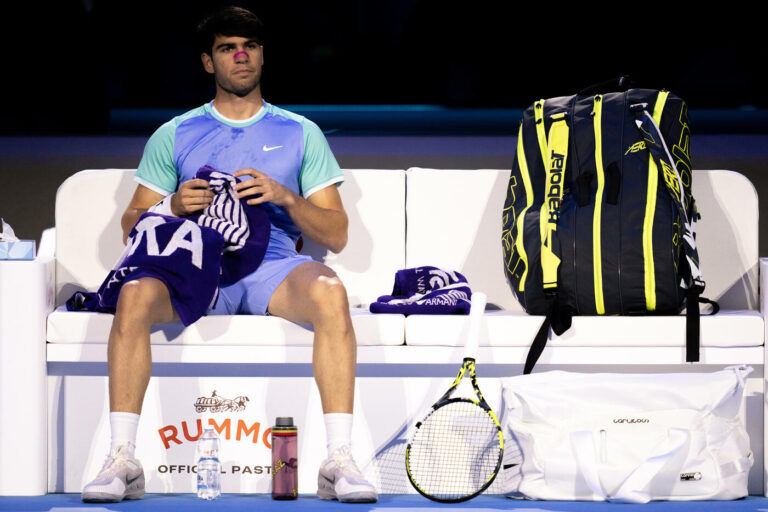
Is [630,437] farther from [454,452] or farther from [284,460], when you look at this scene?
[284,460]

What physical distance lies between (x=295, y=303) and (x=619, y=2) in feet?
8.16

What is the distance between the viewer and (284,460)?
2.84 m

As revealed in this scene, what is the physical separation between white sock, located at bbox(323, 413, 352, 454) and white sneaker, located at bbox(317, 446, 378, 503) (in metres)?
0.01

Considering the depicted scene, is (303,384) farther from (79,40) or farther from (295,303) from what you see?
(79,40)

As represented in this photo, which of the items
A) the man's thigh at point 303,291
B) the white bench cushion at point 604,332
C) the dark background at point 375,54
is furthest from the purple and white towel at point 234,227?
the dark background at point 375,54

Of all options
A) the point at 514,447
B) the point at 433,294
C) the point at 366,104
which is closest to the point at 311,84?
the point at 366,104

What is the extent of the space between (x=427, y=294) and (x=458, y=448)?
51 cm

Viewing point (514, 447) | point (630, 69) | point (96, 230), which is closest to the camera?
point (514, 447)

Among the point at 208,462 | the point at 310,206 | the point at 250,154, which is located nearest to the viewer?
the point at 208,462

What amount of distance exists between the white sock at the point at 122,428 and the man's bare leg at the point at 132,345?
16 mm

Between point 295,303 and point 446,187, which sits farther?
point 446,187

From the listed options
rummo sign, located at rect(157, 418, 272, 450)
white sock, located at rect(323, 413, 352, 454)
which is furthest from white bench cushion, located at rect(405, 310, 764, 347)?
rummo sign, located at rect(157, 418, 272, 450)

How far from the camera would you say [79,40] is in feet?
15.4

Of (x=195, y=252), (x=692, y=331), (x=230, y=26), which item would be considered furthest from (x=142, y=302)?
(x=692, y=331)
